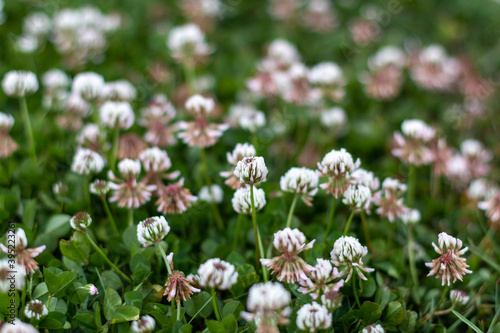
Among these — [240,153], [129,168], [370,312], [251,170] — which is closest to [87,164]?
[129,168]

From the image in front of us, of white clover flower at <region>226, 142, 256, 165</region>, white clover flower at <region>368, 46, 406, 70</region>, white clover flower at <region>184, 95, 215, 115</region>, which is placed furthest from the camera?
white clover flower at <region>368, 46, 406, 70</region>

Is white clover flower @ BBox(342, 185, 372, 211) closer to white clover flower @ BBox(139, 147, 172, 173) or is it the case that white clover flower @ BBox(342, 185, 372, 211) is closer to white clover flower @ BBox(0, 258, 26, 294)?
white clover flower @ BBox(139, 147, 172, 173)

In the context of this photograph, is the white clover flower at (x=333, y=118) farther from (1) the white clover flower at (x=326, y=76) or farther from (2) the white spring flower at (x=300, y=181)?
(2) the white spring flower at (x=300, y=181)

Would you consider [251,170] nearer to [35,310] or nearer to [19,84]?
[35,310]

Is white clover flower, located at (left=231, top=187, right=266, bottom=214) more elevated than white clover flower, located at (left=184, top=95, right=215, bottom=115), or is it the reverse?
white clover flower, located at (left=184, top=95, right=215, bottom=115)

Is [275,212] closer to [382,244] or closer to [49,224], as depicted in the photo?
[382,244]

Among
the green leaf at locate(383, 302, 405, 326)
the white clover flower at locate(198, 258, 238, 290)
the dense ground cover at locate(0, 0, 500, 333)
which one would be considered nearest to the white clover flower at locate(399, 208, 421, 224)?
the dense ground cover at locate(0, 0, 500, 333)

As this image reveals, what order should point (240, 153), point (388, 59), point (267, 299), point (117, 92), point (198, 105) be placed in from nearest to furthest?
1. point (267, 299)
2. point (240, 153)
3. point (198, 105)
4. point (117, 92)
5. point (388, 59)
